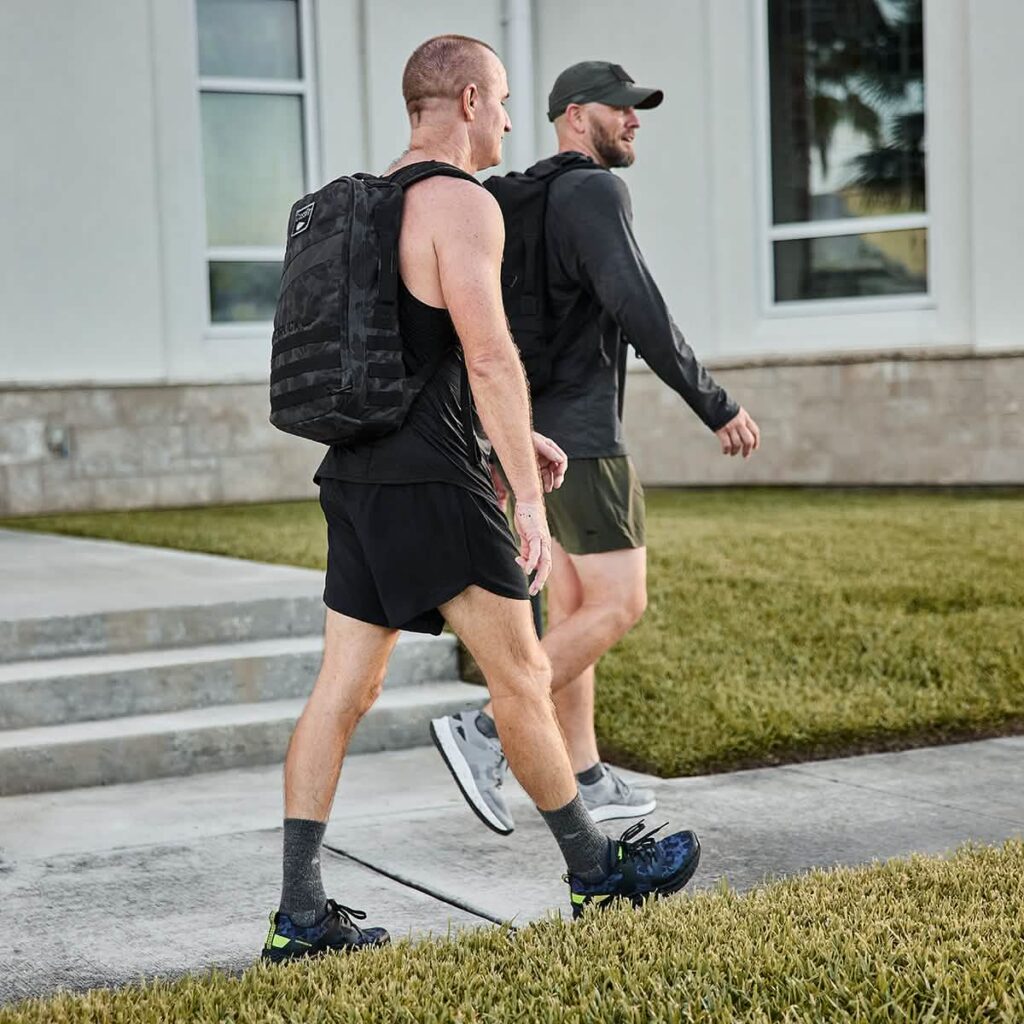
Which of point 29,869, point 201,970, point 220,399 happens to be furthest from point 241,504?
point 201,970

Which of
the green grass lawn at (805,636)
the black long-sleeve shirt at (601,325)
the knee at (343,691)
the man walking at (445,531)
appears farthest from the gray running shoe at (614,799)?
the knee at (343,691)

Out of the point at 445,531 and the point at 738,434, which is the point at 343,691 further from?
the point at 738,434

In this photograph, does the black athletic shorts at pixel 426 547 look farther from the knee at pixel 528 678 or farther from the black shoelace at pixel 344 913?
the black shoelace at pixel 344 913

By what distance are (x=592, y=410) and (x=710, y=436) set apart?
32.4 ft

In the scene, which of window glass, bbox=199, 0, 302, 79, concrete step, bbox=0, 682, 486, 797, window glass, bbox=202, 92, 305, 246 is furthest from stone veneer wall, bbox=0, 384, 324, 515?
concrete step, bbox=0, 682, 486, 797

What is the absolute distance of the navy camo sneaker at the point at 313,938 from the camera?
3568mm

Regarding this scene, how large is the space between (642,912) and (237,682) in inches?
114

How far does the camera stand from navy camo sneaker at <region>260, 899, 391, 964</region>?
11.7 feet

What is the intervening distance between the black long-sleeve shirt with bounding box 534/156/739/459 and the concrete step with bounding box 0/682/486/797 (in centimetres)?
176

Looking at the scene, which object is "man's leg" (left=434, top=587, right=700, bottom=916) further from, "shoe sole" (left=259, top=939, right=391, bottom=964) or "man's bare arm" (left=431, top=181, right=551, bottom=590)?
"shoe sole" (left=259, top=939, right=391, bottom=964)

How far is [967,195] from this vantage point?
13586mm

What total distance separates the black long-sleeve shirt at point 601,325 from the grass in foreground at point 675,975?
151 centimetres

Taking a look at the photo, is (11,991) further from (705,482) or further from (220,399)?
(705,482)

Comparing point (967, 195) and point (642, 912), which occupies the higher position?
point (967, 195)
